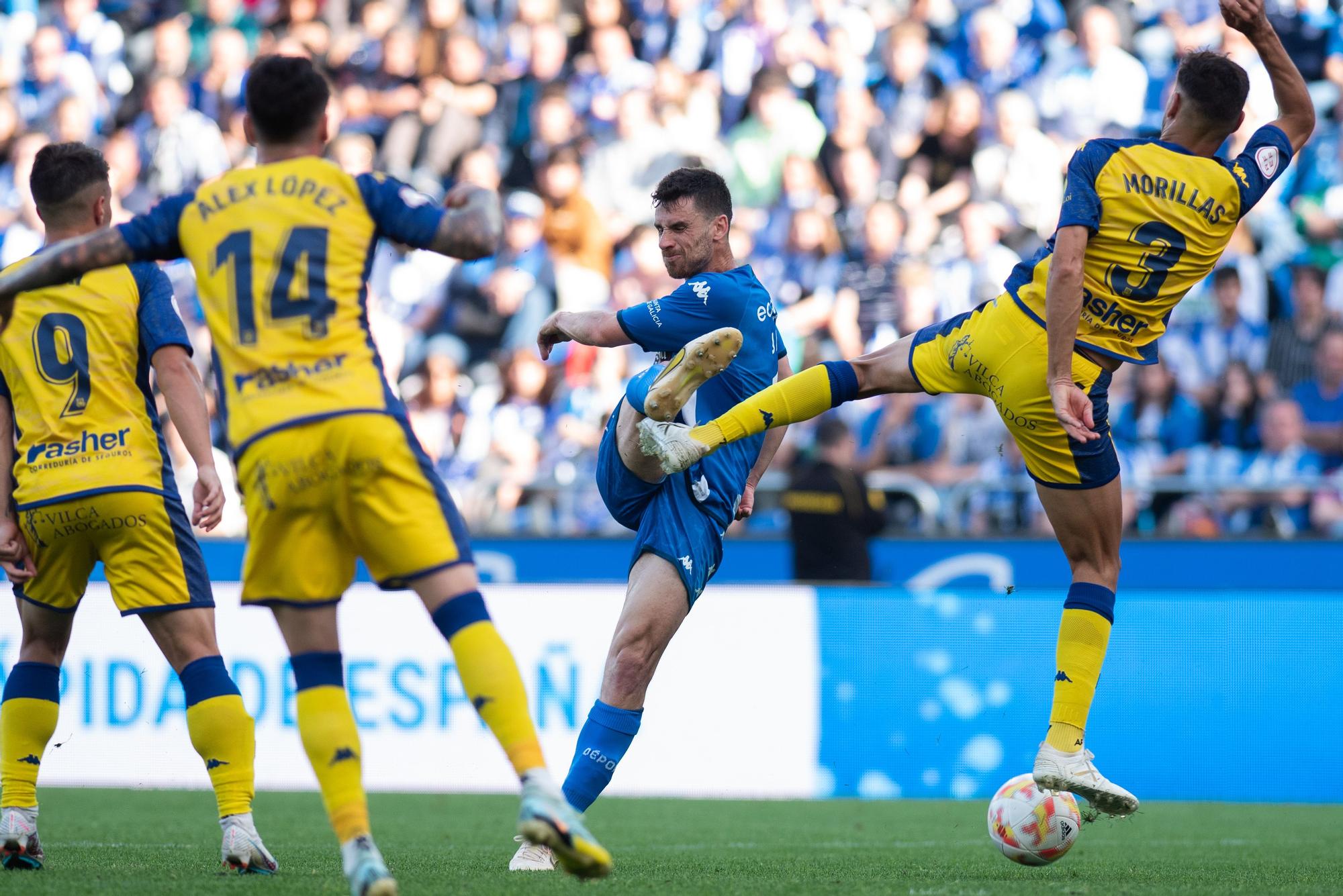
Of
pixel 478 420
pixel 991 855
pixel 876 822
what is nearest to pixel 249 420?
pixel 991 855

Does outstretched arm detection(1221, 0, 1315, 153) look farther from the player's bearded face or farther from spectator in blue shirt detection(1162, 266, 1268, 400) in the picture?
spectator in blue shirt detection(1162, 266, 1268, 400)

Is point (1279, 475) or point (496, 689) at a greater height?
point (496, 689)

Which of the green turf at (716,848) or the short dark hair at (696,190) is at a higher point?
the short dark hair at (696,190)

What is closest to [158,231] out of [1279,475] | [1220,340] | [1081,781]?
[1081,781]

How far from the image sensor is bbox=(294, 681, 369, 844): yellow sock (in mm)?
4035

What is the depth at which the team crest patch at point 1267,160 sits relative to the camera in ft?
17.7

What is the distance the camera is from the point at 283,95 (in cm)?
416

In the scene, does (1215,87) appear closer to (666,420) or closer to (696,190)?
(696,190)

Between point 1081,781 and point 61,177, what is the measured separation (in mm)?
3933

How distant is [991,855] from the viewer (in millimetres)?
6359

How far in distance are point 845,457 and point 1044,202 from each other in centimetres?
370

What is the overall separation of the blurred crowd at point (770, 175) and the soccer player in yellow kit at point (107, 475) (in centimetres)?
577

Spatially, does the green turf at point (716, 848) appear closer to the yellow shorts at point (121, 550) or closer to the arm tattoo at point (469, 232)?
the yellow shorts at point (121, 550)

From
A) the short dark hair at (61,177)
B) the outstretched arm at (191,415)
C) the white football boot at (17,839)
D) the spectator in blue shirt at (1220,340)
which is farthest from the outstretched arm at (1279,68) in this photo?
the spectator in blue shirt at (1220,340)
